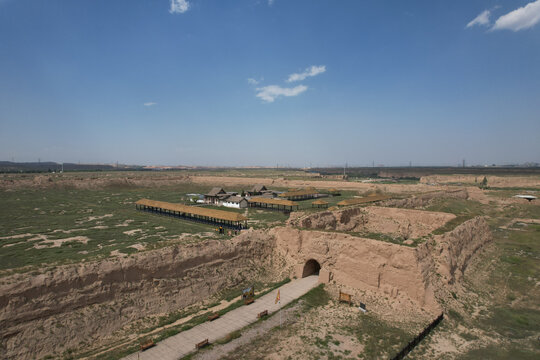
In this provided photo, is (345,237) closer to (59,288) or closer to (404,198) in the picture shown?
(59,288)

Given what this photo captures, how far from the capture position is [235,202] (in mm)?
46562

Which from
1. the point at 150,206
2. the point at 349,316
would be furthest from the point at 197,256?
the point at 150,206

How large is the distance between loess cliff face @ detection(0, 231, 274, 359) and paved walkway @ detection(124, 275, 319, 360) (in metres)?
3.88

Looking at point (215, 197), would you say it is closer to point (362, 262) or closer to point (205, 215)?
point (205, 215)

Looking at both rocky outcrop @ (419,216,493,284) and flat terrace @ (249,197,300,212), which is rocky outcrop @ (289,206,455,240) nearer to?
rocky outcrop @ (419,216,493,284)

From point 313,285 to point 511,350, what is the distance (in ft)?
40.3

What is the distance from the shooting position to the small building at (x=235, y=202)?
45875 millimetres

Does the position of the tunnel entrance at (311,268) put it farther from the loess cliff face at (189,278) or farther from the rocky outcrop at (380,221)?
the rocky outcrop at (380,221)

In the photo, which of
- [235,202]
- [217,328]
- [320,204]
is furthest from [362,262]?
[235,202]

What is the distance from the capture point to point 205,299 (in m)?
20.8

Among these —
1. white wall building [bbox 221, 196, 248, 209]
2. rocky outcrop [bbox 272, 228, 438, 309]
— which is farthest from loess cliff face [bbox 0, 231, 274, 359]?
white wall building [bbox 221, 196, 248, 209]

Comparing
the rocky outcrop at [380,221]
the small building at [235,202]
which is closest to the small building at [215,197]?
the small building at [235,202]

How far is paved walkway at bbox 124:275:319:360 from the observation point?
13.8 metres

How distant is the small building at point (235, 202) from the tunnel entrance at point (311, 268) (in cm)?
2200
